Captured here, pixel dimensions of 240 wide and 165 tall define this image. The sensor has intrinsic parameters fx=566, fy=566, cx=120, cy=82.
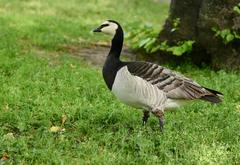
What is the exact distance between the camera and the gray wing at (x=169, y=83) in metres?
7.28

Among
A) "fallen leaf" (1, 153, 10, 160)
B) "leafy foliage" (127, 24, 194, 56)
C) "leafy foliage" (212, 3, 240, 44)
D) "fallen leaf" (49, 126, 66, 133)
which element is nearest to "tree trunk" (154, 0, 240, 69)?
"leafy foliage" (212, 3, 240, 44)

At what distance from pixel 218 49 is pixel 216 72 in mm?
644

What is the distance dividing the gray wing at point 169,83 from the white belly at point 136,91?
0.08 m

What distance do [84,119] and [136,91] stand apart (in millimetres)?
1188

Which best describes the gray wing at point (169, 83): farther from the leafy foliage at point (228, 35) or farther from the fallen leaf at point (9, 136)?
the leafy foliage at point (228, 35)

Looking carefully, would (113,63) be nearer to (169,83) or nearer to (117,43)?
(117,43)

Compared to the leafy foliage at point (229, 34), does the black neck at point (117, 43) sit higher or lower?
higher

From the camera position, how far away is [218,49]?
496 inches

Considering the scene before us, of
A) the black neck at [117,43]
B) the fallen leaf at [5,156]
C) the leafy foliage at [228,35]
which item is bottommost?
the fallen leaf at [5,156]

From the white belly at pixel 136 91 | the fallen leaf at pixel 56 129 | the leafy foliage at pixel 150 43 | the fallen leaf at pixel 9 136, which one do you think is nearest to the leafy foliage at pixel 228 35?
the leafy foliage at pixel 150 43

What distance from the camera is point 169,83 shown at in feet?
24.1

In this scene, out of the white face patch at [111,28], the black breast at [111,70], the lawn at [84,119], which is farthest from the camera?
the white face patch at [111,28]

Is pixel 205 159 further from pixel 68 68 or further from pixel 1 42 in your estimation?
pixel 1 42

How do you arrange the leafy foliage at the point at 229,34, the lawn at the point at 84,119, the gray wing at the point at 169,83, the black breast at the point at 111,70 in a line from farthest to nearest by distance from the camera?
the leafy foliage at the point at 229,34 → the black breast at the point at 111,70 → the gray wing at the point at 169,83 → the lawn at the point at 84,119
